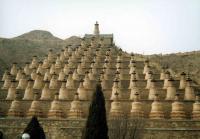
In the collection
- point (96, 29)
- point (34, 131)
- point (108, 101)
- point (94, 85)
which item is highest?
point (96, 29)

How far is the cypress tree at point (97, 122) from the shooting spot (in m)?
18.1

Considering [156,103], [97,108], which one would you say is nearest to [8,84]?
[156,103]

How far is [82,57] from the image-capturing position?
126 feet

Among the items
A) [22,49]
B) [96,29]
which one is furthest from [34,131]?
[22,49]

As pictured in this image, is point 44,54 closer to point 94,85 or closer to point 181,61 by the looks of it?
point 181,61

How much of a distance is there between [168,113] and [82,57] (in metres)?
14.1

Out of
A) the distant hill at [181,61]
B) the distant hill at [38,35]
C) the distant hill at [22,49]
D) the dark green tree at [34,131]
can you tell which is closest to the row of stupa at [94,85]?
the dark green tree at [34,131]

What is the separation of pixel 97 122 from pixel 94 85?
12.9 metres

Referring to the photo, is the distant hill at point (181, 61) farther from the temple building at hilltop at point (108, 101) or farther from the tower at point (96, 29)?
the temple building at hilltop at point (108, 101)

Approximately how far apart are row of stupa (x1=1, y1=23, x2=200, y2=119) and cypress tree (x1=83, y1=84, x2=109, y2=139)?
535cm

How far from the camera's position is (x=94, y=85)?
103 ft

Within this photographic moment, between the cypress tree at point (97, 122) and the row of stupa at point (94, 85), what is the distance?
5354 mm

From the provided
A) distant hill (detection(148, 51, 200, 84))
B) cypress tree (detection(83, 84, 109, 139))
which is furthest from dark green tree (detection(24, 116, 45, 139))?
distant hill (detection(148, 51, 200, 84))

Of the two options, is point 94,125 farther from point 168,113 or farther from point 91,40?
point 91,40
